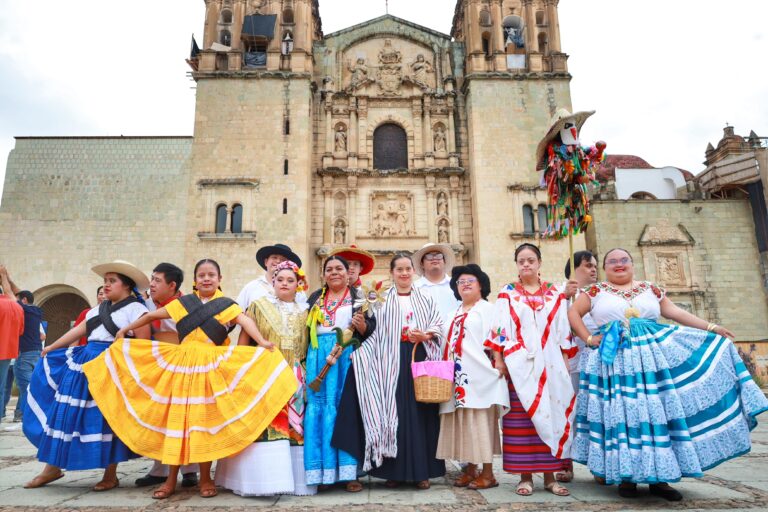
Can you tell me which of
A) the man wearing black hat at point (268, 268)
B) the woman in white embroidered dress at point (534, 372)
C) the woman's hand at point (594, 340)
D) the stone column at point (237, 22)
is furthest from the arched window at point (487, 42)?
the woman's hand at point (594, 340)

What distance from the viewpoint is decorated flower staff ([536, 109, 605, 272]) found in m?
4.47

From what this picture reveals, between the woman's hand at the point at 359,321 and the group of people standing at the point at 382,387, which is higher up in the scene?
the woman's hand at the point at 359,321

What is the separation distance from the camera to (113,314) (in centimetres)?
406

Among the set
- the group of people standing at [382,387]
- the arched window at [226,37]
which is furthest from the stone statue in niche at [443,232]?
the group of people standing at [382,387]

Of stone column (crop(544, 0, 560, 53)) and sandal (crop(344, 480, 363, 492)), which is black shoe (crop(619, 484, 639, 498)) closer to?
sandal (crop(344, 480, 363, 492))

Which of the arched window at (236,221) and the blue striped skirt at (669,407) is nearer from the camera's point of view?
the blue striped skirt at (669,407)

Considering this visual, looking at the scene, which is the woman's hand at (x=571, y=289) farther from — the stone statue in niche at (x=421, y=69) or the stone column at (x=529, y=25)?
the stone column at (x=529, y=25)

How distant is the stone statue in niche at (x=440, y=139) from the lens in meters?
17.7

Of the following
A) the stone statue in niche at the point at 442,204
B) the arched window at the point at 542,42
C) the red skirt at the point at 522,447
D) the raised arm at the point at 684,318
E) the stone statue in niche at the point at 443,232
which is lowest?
the red skirt at the point at 522,447

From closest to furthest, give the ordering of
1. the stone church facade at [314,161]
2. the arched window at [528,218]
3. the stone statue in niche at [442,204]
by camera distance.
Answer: the stone church facade at [314,161] → the arched window at [528,218] → the stone statue in niche at [442,204]

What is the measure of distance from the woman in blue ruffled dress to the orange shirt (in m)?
6.23

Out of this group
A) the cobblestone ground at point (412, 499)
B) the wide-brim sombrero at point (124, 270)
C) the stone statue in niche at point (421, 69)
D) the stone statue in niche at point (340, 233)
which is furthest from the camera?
the stone statue in niche at point (421, 69)

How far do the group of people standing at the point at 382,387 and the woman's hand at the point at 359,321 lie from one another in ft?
0.04

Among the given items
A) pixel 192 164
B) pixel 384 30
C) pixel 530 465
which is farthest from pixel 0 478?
pixel 384 30
